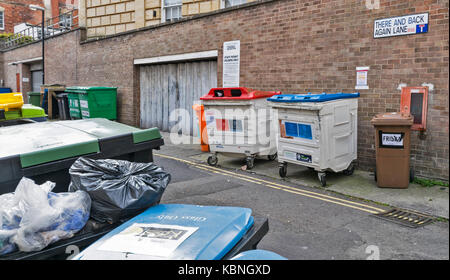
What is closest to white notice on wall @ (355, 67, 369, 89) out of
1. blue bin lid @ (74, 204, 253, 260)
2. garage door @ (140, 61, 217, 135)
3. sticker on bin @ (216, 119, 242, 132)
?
sticker on bin @ (216, 119, 242, 132)

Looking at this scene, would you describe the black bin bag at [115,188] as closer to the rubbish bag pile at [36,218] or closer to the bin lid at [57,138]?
the rubbish bag pile at [36,218]

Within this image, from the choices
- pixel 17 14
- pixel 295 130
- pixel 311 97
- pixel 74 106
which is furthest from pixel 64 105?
pixel 17 14

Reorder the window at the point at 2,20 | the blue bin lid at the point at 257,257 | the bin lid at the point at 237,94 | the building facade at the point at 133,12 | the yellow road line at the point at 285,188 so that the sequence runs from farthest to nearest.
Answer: the window at the point at 2,20
the building facade at the point at 133,12
the bin lid at the point at 237,94
the yellow road line at the point at 285,188
the blue bin lid at the point at 257,257

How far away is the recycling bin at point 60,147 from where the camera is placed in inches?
155

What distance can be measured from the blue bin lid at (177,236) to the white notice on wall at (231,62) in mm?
8218

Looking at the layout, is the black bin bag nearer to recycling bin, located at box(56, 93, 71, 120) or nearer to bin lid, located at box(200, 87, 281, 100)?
bin lid, located at box(200, 87, 281, 100)

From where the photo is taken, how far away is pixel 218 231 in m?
2.70

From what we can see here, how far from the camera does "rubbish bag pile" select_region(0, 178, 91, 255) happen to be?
296cm

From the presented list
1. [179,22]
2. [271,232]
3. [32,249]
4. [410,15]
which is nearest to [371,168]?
[410,15]

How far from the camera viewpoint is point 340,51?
27.6ft

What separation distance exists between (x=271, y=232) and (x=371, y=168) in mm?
3938

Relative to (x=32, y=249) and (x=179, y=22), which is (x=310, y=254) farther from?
→ (x=179, y=22)

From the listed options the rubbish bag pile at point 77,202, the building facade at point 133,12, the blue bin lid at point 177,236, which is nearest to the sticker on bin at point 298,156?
the rubbish bag pile at point 77,202

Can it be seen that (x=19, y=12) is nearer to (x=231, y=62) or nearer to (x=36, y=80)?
(x=36, y=80)
